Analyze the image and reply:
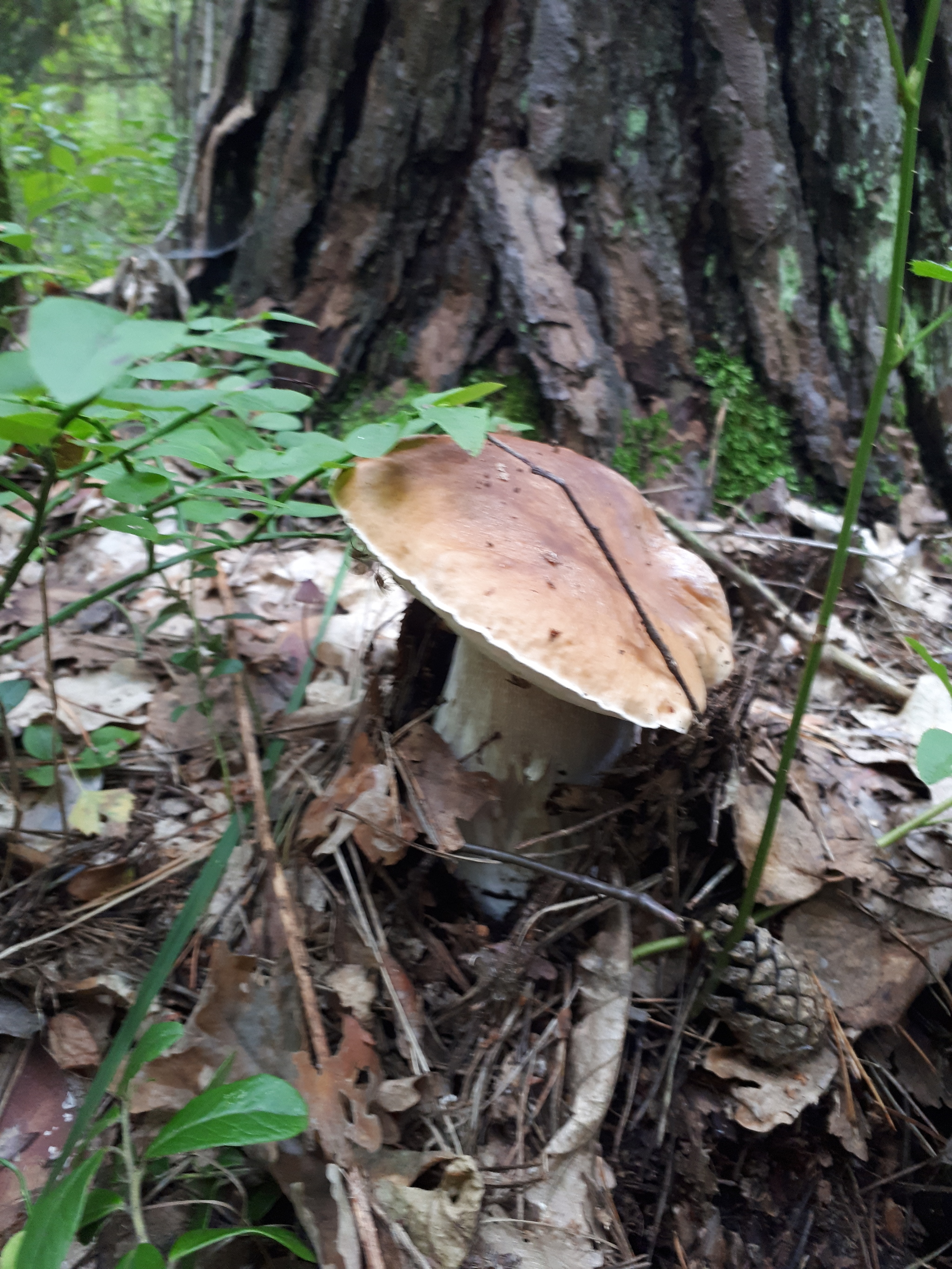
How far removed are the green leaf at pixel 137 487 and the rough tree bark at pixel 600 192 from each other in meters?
1.61

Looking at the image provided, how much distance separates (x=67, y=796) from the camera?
1.76m

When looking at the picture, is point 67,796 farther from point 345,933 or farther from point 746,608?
point 746,608

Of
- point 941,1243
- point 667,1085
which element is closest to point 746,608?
point 667,1085

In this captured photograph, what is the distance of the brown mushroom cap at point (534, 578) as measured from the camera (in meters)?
1.24

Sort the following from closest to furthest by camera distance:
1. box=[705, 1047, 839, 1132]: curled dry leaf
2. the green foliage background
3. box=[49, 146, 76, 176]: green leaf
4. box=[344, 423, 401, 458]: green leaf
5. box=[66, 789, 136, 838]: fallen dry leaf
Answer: box=[344, 423, 401, 458]: green leaf < box=[705, 1047, 839, 1132]: curled dry leaf < box=[66, 789, 136, 838]: fallen dry leaf < box=[49, 146, 76, 176]: green leaf < the green foliage background

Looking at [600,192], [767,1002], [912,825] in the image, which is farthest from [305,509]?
[600,192]

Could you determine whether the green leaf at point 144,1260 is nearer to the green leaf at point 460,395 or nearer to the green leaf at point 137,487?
the green leaf at point 137,487

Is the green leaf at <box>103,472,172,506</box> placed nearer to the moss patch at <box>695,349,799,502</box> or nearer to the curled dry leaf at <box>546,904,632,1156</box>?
the curled dry leaf at <box>546,904,632,1156</box>

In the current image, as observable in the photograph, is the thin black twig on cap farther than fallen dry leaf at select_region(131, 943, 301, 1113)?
Yes

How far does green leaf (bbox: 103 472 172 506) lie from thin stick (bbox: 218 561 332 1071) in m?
0.74

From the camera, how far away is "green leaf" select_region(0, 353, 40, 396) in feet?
2.83

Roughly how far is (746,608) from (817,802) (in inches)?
30.4

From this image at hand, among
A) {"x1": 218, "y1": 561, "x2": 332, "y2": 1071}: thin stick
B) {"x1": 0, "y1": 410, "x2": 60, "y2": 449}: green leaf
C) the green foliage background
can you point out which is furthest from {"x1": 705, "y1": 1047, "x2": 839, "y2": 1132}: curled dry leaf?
the green foliage background

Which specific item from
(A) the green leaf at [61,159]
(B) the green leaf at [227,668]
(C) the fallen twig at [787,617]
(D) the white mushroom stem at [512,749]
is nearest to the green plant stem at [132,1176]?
(D) the white mushroom stem at [512,749]
